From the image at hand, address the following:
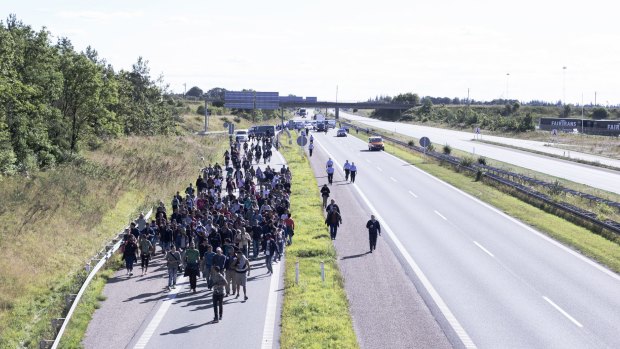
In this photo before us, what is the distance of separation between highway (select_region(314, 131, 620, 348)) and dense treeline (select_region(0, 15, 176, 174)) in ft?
59.0

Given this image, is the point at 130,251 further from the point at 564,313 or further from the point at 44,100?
the point at 44,100

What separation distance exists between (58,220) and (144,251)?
804 cm

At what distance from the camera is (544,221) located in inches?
1137

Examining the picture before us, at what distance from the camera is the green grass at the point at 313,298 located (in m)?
14.6

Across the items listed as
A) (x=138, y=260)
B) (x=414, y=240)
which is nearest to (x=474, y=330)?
(x=414, y=240)

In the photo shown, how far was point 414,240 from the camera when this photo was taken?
25406 millimetres

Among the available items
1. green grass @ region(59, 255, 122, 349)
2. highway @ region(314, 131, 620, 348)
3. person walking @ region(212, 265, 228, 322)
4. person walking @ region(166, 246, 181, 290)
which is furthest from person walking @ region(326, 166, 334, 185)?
person walking @ region(212, 265, 228, 322)

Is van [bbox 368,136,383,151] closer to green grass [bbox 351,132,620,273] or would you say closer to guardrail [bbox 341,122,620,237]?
guardrail [bbox 341,122,620,237]

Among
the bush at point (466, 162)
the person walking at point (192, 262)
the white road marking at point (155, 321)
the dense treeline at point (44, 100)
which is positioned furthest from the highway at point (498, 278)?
the dense treeline at point (44, 100)

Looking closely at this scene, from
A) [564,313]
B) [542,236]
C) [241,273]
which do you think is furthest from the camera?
[542,236]

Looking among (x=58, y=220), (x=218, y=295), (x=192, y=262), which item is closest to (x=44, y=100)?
(x=58, y=220)

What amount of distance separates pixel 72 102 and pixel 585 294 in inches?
1417

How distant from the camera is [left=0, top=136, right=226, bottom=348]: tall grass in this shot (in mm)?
18797

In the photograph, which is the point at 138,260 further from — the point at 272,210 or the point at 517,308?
the point at 517,308
